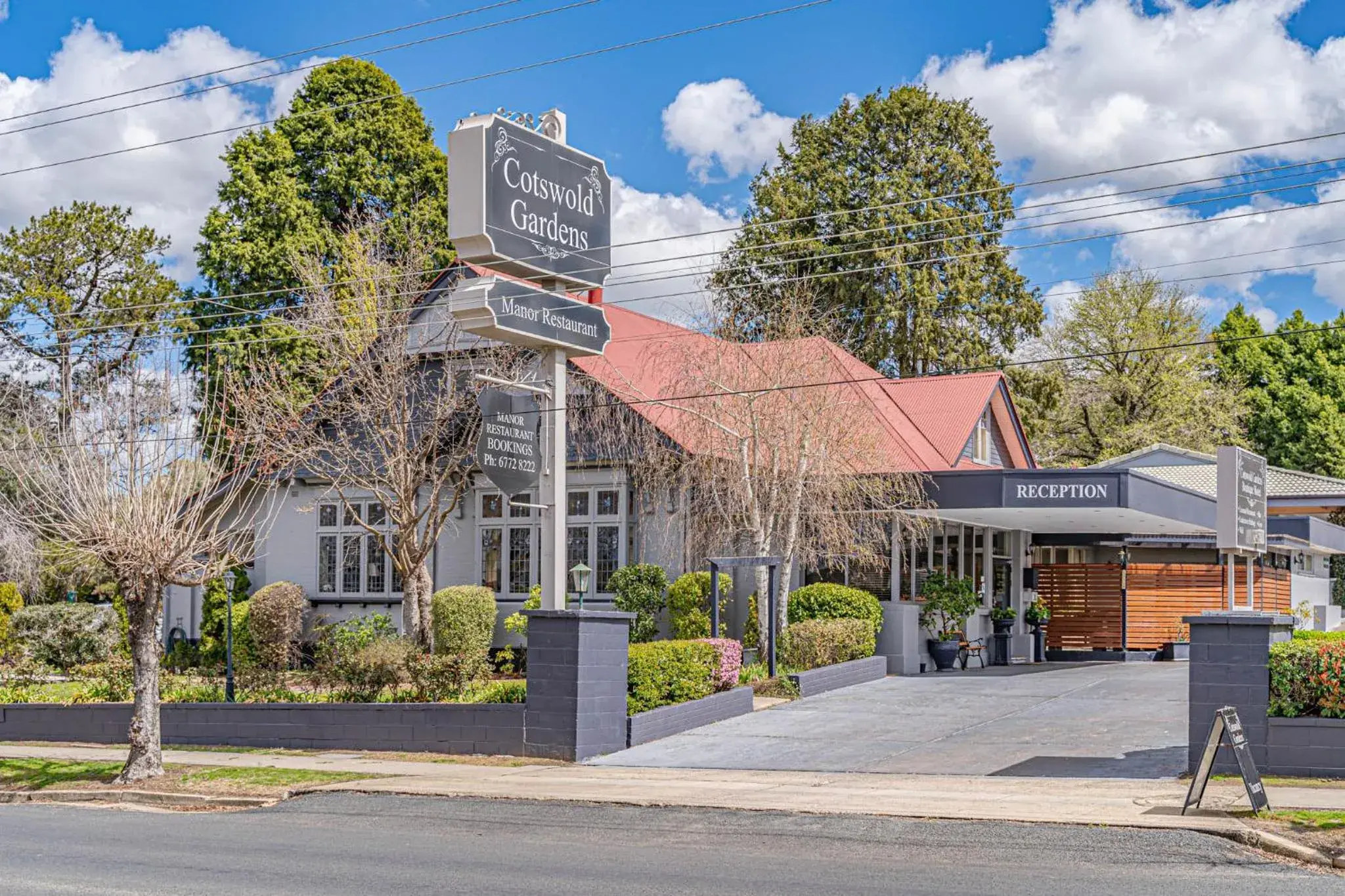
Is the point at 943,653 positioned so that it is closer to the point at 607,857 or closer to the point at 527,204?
the point at 527,204

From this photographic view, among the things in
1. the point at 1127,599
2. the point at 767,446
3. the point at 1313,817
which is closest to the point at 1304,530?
the point at 1127,599

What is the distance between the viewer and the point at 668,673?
771 inches

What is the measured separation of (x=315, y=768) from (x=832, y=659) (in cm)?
967

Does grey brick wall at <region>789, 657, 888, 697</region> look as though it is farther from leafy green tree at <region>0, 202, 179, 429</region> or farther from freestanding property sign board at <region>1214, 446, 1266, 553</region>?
leafy green tree at <region>0, 202, 179, 429</region>

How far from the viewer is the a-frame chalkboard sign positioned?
12102mm

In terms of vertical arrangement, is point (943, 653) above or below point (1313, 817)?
above

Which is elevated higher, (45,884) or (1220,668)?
(1220,668)

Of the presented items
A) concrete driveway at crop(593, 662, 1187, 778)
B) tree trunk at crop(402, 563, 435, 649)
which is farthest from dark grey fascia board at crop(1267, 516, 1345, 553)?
tree trunk at crop(402, 563, 435, 649)

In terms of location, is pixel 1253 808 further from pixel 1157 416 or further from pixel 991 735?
pixel 1157 416

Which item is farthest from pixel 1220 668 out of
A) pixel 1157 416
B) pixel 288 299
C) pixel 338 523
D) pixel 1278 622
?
pixel 1157 416

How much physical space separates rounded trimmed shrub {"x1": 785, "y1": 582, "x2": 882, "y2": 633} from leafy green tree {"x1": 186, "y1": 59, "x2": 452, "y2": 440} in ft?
65.9

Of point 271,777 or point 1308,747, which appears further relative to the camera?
point 271,777

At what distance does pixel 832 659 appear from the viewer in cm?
2406

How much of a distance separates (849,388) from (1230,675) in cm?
1245
